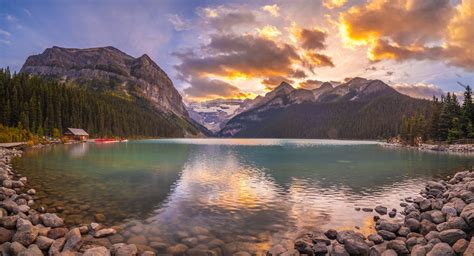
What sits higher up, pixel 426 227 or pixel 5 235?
pixel 426 227

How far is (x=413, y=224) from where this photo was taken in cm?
1719

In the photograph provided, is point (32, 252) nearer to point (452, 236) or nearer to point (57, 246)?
point (57, 246)

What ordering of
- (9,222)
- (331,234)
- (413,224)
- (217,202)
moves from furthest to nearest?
(217,202)
(413,224)
(9,222)
(331,234)

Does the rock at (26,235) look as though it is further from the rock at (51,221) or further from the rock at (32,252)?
the rock at (51,221)

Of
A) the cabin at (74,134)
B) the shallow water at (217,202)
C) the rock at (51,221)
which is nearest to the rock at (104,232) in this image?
the shallow water at (217,202)

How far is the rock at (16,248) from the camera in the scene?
13.2 m

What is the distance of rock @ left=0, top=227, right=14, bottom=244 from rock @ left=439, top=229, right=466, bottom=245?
19790 millimetres

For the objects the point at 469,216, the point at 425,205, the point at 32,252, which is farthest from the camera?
the point at 425,205

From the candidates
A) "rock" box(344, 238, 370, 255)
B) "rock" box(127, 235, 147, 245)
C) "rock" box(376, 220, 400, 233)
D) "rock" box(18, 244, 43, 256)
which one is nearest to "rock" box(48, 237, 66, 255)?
"rock" box(18, 244, 43, 256)

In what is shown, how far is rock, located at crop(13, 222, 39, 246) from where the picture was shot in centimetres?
1430

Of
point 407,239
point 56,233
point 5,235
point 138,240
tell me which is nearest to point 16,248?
point 56,233

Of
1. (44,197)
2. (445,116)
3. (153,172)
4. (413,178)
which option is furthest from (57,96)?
(445,116)

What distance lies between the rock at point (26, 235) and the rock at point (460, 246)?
1834 centimetres

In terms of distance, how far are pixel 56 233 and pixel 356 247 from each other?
564 inches
